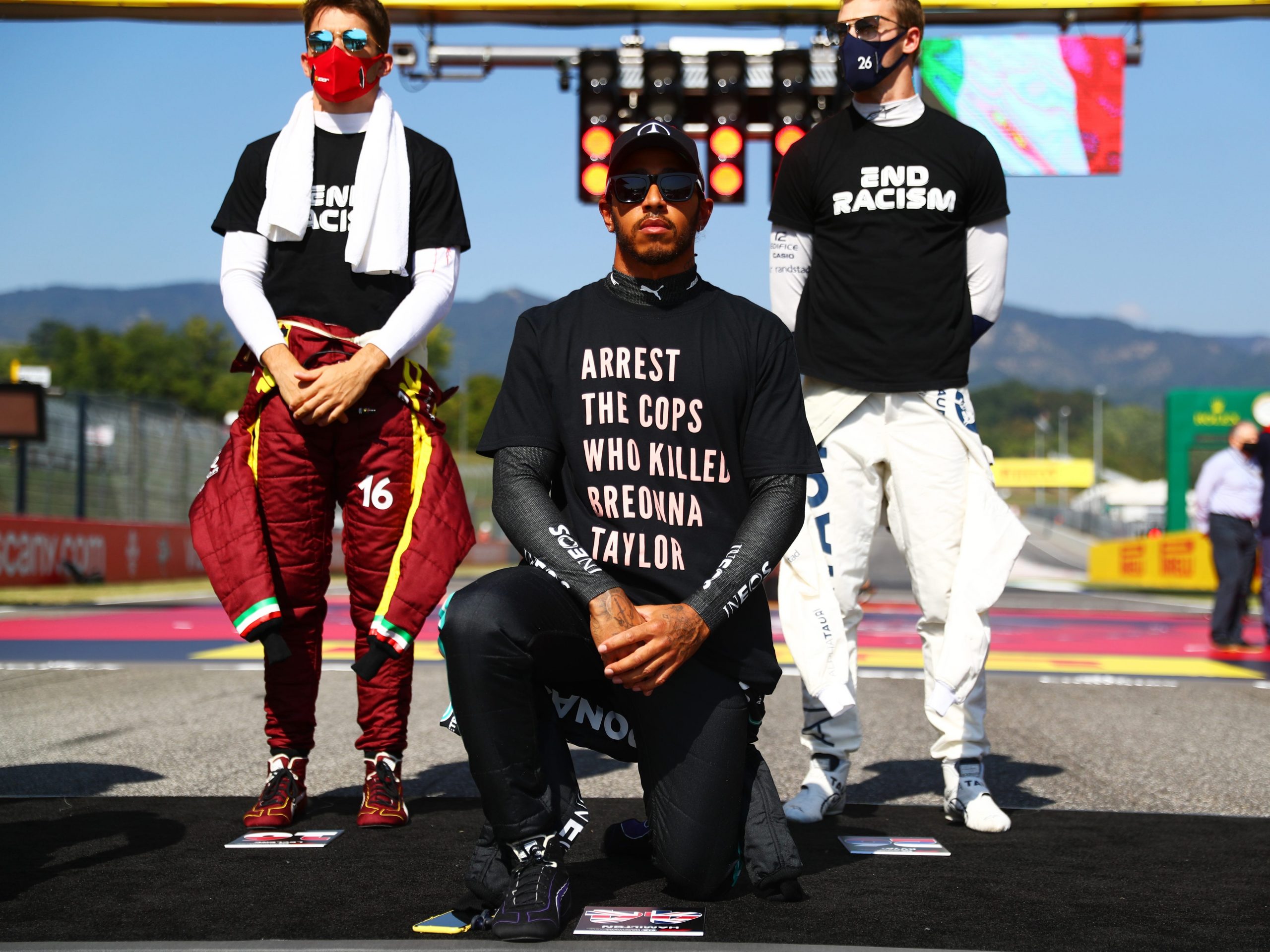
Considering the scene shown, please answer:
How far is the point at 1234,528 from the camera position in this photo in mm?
9672

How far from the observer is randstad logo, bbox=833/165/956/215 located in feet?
11.8

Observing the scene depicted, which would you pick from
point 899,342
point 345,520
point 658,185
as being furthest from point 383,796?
point 899,342

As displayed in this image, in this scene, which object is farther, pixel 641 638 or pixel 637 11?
pixel 637 11

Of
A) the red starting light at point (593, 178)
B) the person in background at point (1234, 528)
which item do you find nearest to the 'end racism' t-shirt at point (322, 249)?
the red starting light at point (593, 178)

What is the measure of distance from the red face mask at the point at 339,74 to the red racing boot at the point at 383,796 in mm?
1820

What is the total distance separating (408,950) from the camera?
2.12 meters

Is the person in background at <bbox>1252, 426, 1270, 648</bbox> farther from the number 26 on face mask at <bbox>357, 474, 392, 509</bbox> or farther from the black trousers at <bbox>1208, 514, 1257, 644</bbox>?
the number 26 on face mask at <bbox>357, 474, 392, 509</bbox>

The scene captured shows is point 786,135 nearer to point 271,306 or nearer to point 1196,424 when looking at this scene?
point 271,306

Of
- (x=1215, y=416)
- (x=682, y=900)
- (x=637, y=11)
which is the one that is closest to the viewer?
(x=682, y=900)

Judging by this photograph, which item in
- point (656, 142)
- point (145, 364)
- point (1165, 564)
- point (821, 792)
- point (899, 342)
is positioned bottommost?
point (1165, 564)

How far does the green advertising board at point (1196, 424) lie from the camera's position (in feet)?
104

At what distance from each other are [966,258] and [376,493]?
1833 millimetres

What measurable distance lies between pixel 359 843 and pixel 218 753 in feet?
5.04

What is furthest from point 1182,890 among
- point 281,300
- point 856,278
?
point 281,300
